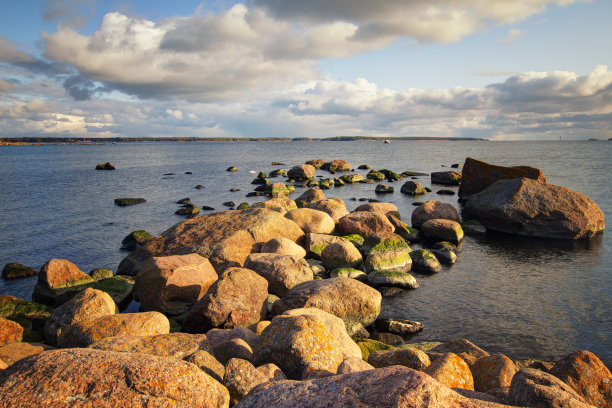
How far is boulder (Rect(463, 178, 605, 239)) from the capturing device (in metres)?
24.0

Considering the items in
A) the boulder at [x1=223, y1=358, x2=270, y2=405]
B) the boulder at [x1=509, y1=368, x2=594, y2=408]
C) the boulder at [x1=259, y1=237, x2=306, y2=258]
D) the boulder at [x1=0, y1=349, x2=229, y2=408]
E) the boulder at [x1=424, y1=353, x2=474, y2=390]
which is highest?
the boulder at [x1=0, y1=349, x2=229, y2=408]

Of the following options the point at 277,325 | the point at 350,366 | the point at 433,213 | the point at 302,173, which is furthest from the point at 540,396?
the point at 302,173

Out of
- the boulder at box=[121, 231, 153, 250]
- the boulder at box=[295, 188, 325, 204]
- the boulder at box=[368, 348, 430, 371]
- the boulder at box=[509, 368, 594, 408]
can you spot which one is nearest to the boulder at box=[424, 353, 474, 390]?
the boulder at box=[368, 348, 430, 371]

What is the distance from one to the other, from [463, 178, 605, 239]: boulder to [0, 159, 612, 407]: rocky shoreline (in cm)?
8

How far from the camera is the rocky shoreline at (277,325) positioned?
4.54m

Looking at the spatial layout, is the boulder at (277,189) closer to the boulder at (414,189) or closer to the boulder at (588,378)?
the boulder at (414,189)

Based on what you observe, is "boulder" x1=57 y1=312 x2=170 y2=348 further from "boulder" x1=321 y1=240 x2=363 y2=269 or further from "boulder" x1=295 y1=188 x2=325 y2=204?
"boulder" x1=295 y1=188 x2=325 y2=204

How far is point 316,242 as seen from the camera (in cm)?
1922

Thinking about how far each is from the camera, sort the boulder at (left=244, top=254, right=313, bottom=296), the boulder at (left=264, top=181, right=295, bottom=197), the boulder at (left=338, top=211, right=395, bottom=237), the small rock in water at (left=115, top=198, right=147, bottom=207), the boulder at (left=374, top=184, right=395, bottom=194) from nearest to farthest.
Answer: the boulder at (left=244, top=254, right=313, bottom=296) → the boulder at (left=338, top=211, right=395, bottom=237) → the small rock in water at (left=115, top=198, right=147, bottom=207) → the boulder at (left=264, top=181, right=295, bottom=197) → the boulder at (left=374, top=184, right=395, bottom=194)

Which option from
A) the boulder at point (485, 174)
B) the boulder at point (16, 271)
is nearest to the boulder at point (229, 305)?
the boulder at point (16, 271)

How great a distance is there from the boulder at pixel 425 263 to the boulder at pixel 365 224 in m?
3.57

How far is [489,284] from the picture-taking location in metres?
16.8

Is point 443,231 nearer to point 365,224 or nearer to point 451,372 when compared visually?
point 365,224

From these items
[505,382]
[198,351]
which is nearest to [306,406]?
[198,351]
